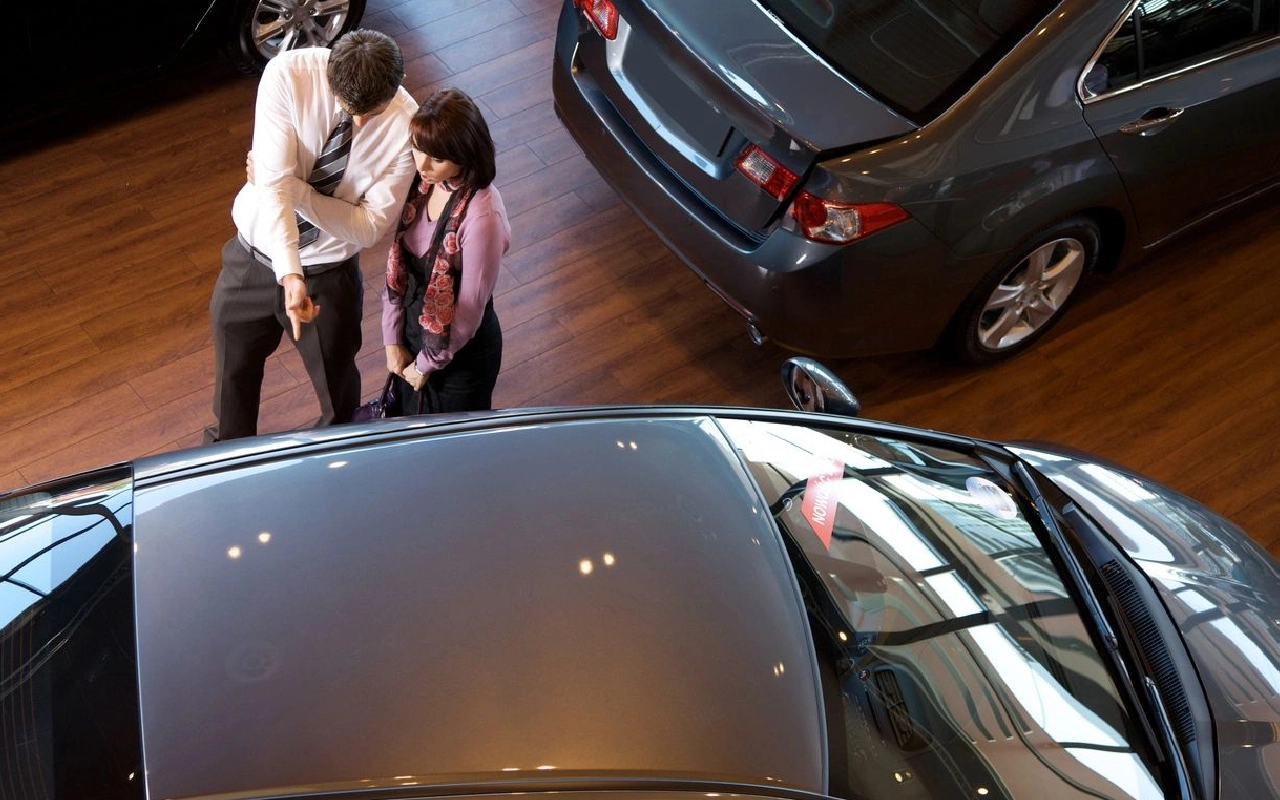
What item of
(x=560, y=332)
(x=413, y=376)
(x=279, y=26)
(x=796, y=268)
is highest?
(x=796, y=268)

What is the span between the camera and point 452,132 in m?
2.36

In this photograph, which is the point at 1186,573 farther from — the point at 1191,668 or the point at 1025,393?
the point at 1025,393

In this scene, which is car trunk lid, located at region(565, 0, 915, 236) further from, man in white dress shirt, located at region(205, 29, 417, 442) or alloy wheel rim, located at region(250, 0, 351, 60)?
alloy wheel rim, located at region(250, 0, 351, 60)

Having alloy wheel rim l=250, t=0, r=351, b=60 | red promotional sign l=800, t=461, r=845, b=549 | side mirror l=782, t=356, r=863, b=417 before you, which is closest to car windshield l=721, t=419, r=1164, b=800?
red promotional sign l=800, t=461, r=845, b=549

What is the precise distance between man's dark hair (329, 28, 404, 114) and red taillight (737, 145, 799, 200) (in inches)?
43.9

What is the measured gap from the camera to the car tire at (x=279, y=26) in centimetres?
418

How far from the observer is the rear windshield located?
3148 mm

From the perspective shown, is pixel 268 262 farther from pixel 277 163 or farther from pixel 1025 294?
pixel 1025 294

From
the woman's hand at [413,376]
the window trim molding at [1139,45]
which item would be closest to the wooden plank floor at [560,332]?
the woman's hand at [413,376]

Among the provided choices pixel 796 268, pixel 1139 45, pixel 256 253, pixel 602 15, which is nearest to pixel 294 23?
pixel 602 15

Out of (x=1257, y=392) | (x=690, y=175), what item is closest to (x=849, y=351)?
(x=690, y=175)

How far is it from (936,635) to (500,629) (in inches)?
30.1

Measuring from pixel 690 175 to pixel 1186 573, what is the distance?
5.60ft

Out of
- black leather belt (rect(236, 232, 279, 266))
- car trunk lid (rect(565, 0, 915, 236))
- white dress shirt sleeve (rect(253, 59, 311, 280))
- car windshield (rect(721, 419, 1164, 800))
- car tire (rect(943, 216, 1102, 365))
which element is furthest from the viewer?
car tire (rect(943, 216, 1102, 365))
